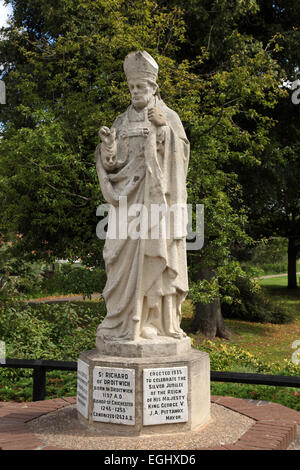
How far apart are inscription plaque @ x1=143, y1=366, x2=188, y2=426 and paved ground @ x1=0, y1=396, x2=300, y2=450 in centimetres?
21

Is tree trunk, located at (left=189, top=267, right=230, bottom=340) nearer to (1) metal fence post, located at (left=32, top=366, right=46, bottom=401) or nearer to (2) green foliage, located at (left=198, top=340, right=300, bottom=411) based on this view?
(2) green foliage, located at (left=198, top=340, right=300, bottom=411)

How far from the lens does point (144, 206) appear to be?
15.7 feet

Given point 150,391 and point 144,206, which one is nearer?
point 150,391

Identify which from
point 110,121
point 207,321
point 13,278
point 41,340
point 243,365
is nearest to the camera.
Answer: point 243,365

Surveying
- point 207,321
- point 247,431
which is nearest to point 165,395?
point 247,431

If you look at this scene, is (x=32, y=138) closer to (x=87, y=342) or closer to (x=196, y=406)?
(x=87, y=342)

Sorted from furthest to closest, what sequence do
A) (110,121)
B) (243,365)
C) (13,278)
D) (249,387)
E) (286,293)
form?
(286,293) → (13,278) → (110,121) → (243,365) → (249,387)

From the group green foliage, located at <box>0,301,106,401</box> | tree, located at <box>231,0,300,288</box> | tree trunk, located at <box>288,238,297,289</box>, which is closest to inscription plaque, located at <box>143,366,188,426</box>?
green foliage, located at <box>0,301,106,401</box>

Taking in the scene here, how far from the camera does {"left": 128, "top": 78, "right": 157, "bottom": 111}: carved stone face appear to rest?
16.2ft

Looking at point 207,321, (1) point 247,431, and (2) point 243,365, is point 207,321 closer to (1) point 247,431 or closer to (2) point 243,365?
(2) point 243,365

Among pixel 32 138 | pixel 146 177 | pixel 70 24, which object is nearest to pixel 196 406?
pixel 146 177

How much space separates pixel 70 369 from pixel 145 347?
193cm

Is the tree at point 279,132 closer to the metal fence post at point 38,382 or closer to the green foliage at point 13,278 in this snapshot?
the green foliage at point 13,278

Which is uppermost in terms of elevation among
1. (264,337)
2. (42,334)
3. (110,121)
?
(110,121)
